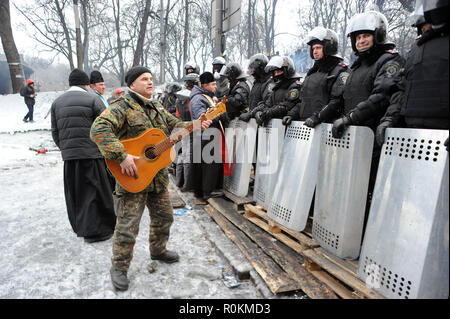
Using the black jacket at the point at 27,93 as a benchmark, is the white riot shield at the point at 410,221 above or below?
below

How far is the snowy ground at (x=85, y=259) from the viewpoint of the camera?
2.61 m

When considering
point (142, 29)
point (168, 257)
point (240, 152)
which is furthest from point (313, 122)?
point (142, 29)

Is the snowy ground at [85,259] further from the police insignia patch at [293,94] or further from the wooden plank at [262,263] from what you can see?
the police insignia patch at [293,94]

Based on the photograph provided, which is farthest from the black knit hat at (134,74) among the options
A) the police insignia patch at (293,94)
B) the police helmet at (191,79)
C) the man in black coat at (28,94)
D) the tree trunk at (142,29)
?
the tree trunk at (142,29)

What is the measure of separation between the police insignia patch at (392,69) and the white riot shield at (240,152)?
2.12 metres

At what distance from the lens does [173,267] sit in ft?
9.89

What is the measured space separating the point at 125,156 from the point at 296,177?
1.93m

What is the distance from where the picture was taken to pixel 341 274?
2318 millimetres

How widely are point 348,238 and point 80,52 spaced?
18.6 m

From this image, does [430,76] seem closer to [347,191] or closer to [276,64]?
[347,191]

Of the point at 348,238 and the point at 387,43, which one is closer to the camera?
the point at 348,238

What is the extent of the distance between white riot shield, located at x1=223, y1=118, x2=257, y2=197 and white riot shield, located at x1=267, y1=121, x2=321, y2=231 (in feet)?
3.19

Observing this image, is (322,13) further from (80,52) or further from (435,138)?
(435,138)
